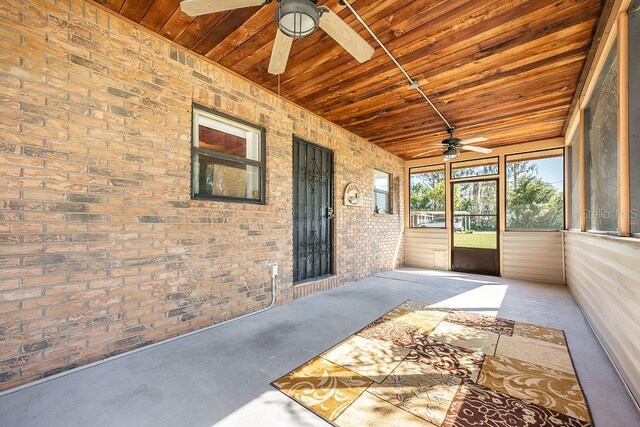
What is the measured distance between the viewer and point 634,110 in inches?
81.5

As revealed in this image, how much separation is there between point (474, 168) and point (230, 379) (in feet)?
22.1

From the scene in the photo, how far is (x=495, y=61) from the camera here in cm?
307

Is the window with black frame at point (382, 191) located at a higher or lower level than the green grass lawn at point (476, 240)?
higher

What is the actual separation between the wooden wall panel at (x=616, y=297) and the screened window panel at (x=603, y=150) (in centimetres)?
28

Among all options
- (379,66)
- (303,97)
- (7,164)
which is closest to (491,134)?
(379,66)

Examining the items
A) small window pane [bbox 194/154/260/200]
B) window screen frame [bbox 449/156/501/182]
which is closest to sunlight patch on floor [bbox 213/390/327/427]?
small window pane [bbox 194/154/260/200]

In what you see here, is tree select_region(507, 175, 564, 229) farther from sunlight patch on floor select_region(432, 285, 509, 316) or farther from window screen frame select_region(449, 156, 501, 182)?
sunlight patch on floor select_region(432, 285, 509, 316)

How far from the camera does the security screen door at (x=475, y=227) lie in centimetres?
634

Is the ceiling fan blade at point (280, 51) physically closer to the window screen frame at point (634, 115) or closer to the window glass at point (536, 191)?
the window screen frame at point (634, 115)

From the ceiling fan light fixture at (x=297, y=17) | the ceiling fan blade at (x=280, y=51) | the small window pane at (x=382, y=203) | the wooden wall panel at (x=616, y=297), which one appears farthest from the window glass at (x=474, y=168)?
the ceiling fan light fixture at (x=297, y=17)

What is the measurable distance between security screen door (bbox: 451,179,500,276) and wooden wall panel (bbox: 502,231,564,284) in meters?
0.24

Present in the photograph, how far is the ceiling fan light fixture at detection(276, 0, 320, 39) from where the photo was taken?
160cm

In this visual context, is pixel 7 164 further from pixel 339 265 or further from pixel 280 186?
pixel 339 265

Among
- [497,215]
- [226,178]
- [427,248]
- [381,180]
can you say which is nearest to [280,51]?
[226,178]
